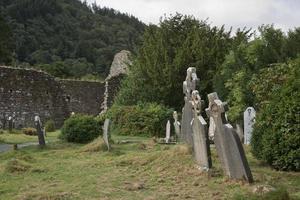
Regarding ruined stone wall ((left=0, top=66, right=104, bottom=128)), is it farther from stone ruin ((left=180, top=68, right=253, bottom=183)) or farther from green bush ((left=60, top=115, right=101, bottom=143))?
stone ruin ((left=180, top=68, right=253, bottom=183))

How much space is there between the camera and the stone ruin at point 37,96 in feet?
108

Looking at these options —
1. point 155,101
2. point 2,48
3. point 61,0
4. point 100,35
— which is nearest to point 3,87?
point 155,101

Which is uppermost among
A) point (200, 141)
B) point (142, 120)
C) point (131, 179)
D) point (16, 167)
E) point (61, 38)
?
point (61, 38)

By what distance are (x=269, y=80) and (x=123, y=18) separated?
75.6m

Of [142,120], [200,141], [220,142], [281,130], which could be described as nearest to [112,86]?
[142,120]

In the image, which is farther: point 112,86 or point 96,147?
point 112,86

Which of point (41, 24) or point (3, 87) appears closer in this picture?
point (3, 87)

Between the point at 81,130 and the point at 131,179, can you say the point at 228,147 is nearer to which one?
the point at 131,179

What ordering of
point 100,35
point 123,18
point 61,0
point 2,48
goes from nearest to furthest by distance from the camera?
point 2,48, point 100,35, point 61,0, point 123,18

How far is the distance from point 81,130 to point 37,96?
52.1 ft

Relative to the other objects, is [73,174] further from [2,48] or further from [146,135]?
[2,48]

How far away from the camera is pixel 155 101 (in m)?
31.0

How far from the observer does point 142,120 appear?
88.1ft

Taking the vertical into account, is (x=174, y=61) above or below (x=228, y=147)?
above
